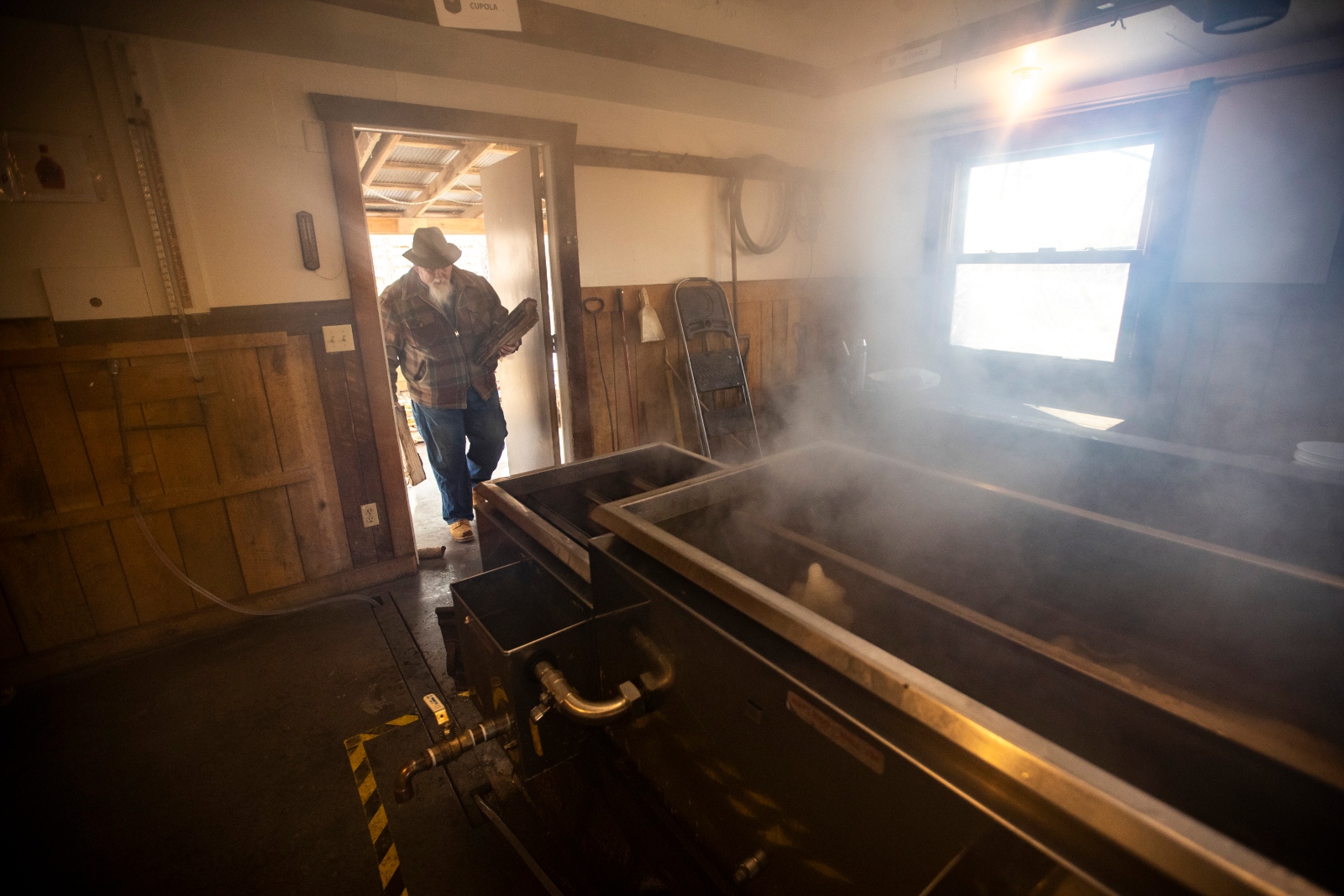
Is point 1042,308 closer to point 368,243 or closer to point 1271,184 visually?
point 1271,184

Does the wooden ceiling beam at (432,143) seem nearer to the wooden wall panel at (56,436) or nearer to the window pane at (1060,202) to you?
the wooden wall panel at (56,436)

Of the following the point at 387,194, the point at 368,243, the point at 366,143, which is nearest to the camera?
the point at 368,243

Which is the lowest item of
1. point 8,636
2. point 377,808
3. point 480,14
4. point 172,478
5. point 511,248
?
point 377,808

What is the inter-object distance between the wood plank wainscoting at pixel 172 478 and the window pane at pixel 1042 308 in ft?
13.2

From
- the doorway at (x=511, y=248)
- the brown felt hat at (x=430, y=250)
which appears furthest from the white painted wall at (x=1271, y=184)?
the brown felt hat at (x=430, y=250)

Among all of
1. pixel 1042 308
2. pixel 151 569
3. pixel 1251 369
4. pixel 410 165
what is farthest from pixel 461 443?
pixel 1251 369

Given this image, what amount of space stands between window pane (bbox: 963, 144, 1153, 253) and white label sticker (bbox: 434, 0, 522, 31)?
11.0ft

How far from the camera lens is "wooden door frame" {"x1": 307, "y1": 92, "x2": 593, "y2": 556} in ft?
8.17

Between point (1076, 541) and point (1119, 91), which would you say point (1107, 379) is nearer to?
point (1119, 91)

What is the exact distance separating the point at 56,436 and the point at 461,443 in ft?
5.19

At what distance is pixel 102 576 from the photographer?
7.61 ft

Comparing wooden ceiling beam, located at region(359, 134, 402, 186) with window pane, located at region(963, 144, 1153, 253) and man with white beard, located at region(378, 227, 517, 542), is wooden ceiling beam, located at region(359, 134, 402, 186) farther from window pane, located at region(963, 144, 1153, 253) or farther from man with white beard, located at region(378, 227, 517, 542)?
window pane, located at region(963, 144, 1153, 253)

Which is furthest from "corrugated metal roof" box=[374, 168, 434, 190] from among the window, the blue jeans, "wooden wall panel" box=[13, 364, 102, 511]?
the window

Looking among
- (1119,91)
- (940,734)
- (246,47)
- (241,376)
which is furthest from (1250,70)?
(241,376)
